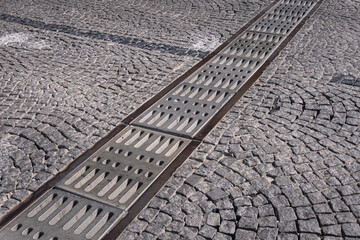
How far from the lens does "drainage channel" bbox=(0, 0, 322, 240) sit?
333cm

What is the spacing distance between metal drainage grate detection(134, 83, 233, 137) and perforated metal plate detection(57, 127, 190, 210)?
0.58 feet

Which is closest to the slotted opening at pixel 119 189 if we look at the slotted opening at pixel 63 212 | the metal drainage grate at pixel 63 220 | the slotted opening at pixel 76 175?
the metal drainage grate at pixel 63 220

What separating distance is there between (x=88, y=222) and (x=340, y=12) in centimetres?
594

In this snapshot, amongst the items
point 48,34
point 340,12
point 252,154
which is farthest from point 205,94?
point 340,12

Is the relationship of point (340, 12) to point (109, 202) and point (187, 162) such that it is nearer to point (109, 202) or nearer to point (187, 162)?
point (187, 162)

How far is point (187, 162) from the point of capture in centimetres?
389

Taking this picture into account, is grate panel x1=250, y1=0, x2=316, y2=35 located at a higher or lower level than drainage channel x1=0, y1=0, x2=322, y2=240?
higher

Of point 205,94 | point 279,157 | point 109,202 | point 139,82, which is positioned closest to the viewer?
point 109,202

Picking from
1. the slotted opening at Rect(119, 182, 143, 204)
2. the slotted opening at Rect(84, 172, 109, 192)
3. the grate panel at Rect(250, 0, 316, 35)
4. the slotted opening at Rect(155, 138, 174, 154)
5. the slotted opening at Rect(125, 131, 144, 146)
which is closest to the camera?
the slotted opening at Rect(119, 182, 143, 204)

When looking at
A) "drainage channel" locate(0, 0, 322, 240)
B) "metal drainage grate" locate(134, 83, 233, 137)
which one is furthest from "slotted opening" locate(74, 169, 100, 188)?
"metal drainage grate" locate(134, 83, 233, 137)

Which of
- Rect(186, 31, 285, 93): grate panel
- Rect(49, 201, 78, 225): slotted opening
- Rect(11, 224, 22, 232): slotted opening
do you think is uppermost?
Rect(186, 31, 285, 93): grate panel

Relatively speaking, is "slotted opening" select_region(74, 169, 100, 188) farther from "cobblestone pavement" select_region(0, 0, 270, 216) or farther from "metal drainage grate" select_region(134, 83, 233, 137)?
"metal drainage grate" select_region(134, 83, 233, 137)

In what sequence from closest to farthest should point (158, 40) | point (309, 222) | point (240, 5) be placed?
point (309, 222), point (158, 40), point (240, 5)

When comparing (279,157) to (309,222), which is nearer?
(309,222)
